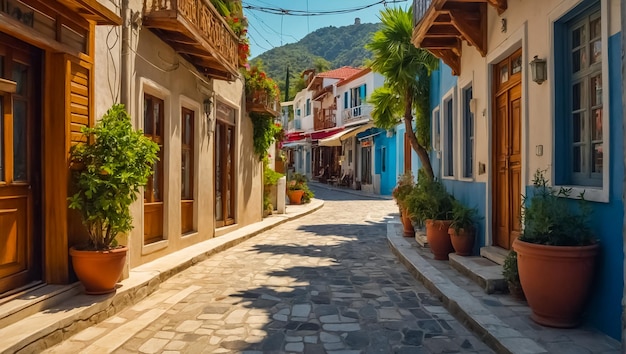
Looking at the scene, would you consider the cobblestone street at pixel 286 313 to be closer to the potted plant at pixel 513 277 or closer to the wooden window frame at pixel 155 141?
the potted plant at pixel 513 277

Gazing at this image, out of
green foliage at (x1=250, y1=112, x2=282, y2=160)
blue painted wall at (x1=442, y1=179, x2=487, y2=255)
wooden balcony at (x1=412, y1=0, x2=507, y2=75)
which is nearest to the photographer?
wooden balcony at (x1=412, y1=0, x2=507, y2=75)

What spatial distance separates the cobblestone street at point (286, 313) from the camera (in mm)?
4207

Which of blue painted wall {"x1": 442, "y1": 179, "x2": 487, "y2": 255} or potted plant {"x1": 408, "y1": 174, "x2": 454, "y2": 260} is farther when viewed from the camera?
potted plant {"x1": 408, "y1": 174, "x2": 454, "y2": 260}

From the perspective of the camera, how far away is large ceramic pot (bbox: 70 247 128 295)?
4.84 metres

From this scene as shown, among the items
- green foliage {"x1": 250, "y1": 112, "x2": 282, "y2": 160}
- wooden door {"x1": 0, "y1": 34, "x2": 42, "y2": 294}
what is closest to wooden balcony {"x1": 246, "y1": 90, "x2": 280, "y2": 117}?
green foliage {"x1": 250, "y1": 112, "x2": 282, "y2": 160}

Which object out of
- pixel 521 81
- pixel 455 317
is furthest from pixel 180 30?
pixel 455 317

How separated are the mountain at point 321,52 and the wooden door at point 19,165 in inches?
2191

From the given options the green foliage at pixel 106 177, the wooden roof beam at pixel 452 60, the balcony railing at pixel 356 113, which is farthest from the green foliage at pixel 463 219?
the balcony railing at pixel 356 113

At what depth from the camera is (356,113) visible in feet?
99.8

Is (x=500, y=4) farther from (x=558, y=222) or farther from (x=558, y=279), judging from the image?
(x=558, y=279)

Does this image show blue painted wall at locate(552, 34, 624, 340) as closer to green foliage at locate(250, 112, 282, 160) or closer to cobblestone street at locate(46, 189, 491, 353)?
cobblestone street at locate(46, 189, 491, 353)

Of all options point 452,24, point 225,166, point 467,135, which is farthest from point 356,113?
point 452,24

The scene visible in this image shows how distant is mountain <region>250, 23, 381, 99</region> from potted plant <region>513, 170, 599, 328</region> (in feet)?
185

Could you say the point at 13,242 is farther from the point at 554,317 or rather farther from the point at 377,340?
the point at 554,317
